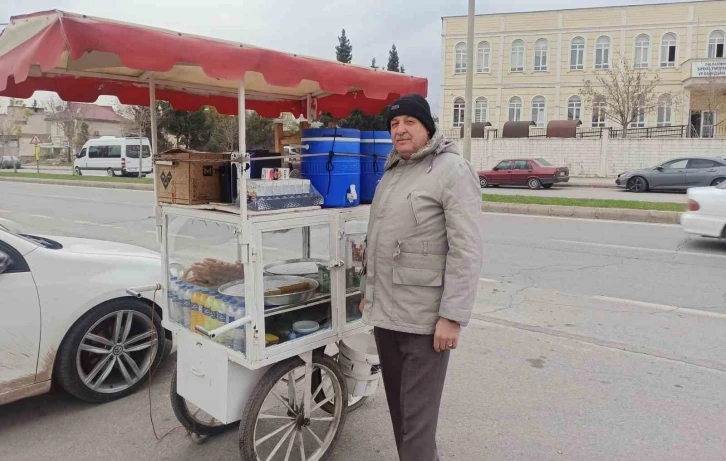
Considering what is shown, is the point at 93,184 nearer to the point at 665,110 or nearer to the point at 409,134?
the point at 409,134

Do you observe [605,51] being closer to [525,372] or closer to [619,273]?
[619,273]

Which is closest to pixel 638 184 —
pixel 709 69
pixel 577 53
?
pixel 709 69

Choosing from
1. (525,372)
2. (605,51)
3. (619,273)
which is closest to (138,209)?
(619,273)

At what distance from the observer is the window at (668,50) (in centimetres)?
3677

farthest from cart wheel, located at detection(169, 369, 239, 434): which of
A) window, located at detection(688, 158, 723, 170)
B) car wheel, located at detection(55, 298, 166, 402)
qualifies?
window, located at detection(688, 158, 723, 170)

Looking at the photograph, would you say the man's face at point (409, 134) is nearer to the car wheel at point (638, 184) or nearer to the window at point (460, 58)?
the car wheel at point (638, 184)

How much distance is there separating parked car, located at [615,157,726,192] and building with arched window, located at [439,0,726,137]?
50.7 feet

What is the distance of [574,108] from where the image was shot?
128 ft

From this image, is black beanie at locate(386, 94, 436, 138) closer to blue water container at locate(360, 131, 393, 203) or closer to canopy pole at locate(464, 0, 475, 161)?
blue water container at locate(360, 131, 393, 203)

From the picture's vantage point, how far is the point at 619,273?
738cm

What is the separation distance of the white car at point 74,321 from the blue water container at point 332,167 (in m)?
1.56

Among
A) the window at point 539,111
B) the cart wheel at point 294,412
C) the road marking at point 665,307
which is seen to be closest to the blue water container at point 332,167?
the cart wheel at point 294,412

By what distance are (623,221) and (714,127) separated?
93.9 ft

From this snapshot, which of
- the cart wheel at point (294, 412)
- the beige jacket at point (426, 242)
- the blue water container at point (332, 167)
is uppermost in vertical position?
the blue water container at point (332, 167)
